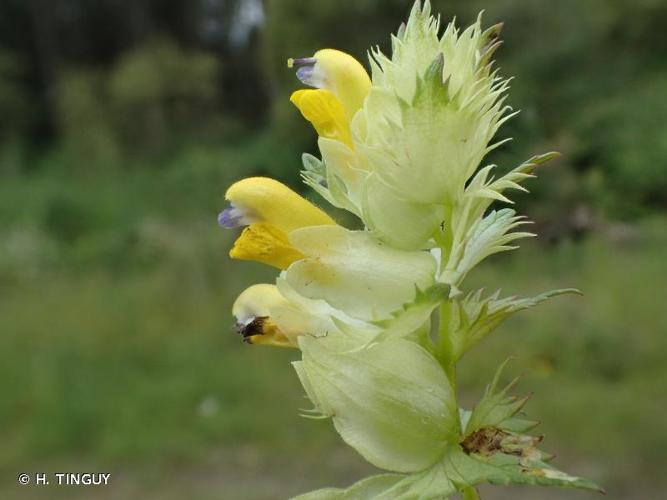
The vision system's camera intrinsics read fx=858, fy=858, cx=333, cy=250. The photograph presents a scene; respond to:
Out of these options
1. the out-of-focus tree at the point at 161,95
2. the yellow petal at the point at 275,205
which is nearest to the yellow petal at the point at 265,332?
the yellow petal at the point at 275,205

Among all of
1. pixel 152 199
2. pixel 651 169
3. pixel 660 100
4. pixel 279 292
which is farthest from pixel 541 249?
pixel 152 199

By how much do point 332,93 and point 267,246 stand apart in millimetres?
182

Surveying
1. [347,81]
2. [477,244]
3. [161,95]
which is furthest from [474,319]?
[161,95]

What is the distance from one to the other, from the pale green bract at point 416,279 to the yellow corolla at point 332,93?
5cm

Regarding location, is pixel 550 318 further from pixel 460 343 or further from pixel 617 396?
pixel 460 343

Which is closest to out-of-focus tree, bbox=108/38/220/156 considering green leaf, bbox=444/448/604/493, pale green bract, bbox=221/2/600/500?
pale green bract, bbox=221/2/600/500

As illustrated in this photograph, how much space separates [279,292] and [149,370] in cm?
509

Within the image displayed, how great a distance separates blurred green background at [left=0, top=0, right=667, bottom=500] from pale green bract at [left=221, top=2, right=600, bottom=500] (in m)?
3.23

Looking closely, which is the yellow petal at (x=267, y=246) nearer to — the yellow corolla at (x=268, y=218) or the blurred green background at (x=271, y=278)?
the yellow corolla at (x=268, y=218)

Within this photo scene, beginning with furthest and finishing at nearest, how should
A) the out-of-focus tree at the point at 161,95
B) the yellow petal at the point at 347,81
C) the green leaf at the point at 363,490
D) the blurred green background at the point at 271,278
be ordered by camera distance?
the out-of-focus tree at the point at 161,95 → the blurred green background at the point at 271,278 → the yellow petal at the point at 347,81 → the green leaf at the point at 363,490

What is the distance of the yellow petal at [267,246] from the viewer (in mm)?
909

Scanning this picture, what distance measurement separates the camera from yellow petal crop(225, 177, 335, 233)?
35.9 inches

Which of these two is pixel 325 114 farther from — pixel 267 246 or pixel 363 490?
pixel 363 490

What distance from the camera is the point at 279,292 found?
0.95 m
